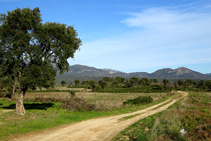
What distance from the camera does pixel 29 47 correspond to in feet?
59.2

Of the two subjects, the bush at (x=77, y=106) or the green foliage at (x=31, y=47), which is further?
the bush at (x=77, y=106)

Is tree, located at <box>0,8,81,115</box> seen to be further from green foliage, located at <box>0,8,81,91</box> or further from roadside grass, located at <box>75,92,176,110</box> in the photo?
roadside grass, located at <box>75,92,176,110</box>

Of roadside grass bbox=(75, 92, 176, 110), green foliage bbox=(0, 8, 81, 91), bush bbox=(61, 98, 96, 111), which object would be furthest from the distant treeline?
green foliage bbox=(0, 8, 81, 91)

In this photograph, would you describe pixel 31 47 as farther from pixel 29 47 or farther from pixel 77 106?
pixel 77 106

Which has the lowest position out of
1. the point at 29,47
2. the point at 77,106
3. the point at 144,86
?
the point at 144,86

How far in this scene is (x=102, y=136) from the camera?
1230cm

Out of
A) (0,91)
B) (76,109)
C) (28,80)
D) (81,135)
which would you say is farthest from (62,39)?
(0,91)

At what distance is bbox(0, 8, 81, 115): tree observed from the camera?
1806 centimetres

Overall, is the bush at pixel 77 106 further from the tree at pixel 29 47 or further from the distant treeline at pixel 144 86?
the distant treeline at pixel 144 86

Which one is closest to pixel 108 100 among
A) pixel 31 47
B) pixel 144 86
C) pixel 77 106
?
pixel 77 106

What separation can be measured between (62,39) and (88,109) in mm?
11100

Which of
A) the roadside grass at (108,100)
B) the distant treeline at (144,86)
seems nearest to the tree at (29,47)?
the roadside grass at (108,100)

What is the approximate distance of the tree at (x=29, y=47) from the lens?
18.1 m

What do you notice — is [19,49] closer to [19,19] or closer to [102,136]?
[19,19]
